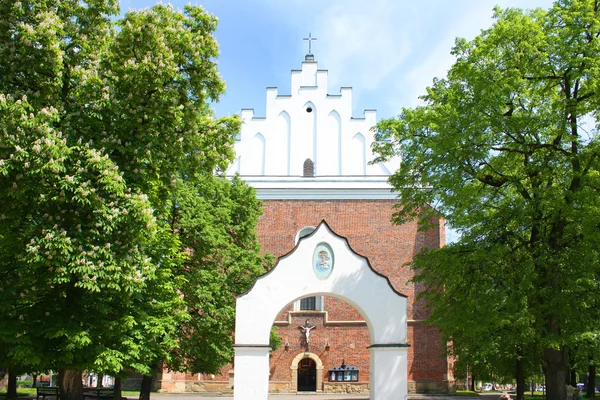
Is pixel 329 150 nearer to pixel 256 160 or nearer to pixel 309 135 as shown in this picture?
pixel 309 135

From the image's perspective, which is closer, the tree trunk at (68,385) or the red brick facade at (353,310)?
the tree trunk at (68,385)

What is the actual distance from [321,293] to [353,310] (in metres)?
13.5

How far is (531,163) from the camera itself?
15539mm

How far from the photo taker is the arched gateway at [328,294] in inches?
609

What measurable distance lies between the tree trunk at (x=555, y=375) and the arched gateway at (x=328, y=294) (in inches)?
155

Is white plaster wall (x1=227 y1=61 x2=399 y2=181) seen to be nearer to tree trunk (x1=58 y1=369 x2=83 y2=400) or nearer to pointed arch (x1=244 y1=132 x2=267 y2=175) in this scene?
pointed arch (x1=244 y1=132 x2=267 y2=175)

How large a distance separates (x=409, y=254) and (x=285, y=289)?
580 inches

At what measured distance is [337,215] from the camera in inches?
1167

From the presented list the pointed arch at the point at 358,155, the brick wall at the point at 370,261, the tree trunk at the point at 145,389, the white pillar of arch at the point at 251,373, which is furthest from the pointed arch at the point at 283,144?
the white pillar of arch at the point at 251,373

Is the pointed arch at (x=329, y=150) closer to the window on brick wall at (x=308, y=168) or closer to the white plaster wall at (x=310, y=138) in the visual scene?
the white plaster wall at (x=310, y=138)

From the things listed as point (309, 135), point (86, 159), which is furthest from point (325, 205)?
point (86, 159)

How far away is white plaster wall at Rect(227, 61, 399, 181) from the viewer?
29312 mm

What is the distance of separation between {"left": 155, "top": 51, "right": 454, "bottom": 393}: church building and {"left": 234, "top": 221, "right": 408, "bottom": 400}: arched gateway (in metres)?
12.8

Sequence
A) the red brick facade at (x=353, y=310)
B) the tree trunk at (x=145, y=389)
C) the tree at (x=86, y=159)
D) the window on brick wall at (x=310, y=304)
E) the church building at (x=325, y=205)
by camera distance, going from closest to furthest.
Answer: the tree at (x=86, y=159), the tree trunk at (x=145, y=389), the red brick facade at (x=353, y=310), the church building at (x=325, y=205), the window on brick wall at (x=310, y=304)
